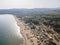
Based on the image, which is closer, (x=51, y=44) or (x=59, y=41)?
(x=51, y=44)

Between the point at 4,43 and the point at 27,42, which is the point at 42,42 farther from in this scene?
the point at 4,43

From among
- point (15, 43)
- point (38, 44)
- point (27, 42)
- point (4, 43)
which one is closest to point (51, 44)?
point (38, 44)

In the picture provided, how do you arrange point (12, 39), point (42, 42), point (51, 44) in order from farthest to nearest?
point (12, 39), point (42, 42), point (51, 44)

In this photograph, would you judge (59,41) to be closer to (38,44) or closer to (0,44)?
(38,44)

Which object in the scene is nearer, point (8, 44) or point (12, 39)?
point (8, 44)

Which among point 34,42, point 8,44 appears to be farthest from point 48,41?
point 8,44

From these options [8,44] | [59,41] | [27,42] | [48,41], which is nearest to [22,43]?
[27,42]

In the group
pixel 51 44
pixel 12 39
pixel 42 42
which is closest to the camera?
pixel 51 44

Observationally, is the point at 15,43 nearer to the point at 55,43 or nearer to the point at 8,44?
the point at 8,44
